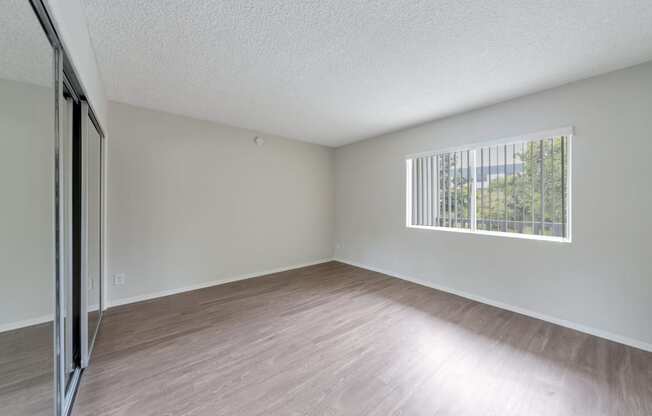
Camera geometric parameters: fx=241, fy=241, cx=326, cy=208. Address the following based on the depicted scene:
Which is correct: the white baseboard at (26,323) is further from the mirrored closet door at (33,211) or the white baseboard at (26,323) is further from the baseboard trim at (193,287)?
the baseboard trim at (193,287)

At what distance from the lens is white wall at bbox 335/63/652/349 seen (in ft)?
6.77

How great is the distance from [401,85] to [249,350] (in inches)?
113

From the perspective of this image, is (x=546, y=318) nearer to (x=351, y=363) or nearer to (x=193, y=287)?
(x=351, y=363)

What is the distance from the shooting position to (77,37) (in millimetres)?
1399

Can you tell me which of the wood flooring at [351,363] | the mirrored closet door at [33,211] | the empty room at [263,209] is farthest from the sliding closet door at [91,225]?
the mirrored closet door at [33,211]

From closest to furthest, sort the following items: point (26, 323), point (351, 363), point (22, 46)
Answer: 1. point (22, 46)
2. point (26, 323)
3. point (351, 363)

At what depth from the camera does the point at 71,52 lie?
1.29 meters

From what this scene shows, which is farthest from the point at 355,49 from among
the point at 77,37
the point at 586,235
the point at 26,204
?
the point at 586,235

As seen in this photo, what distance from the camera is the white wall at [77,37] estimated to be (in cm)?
110

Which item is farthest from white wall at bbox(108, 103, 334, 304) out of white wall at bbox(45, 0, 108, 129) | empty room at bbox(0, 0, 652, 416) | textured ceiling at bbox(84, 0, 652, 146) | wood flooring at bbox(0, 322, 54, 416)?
wood flooring at bbox(0, 322, 54, 416)

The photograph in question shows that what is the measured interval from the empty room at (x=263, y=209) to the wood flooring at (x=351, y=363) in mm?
19

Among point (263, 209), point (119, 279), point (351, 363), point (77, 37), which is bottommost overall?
point (351, 363)

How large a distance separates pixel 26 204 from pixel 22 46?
622 mm

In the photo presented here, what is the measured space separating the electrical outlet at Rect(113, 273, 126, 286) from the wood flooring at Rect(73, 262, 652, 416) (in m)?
0.28
